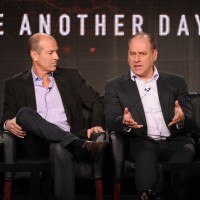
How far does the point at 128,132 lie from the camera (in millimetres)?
4430

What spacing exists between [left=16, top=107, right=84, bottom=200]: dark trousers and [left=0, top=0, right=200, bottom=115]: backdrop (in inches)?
66.9

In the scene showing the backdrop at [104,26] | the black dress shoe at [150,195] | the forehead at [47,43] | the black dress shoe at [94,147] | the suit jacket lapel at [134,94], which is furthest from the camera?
the backdrop at [104,26]

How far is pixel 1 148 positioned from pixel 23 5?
1.90m

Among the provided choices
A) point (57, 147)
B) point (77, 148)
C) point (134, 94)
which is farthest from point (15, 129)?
point (134, 94)

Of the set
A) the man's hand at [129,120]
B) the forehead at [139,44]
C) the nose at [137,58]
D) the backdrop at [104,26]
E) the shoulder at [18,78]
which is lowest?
the man's hand at [129,120]

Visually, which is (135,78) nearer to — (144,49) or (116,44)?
(144,49)

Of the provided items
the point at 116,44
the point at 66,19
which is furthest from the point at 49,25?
the point at 116,44

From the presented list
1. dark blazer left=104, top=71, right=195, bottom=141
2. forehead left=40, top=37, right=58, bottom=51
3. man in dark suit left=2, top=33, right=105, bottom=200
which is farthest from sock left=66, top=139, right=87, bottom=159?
forehead left=40, top=37, right=58, bottom=51

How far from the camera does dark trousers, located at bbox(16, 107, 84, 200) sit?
13.3 feet

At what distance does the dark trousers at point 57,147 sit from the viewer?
405cm

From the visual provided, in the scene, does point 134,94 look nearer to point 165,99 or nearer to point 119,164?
point 165,99

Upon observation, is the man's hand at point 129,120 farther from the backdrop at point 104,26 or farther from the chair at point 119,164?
the backdrop at point 104,26

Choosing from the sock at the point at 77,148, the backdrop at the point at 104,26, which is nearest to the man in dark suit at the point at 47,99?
the sock at the point at 77,148

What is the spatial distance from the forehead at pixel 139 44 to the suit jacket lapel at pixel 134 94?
0.24m
